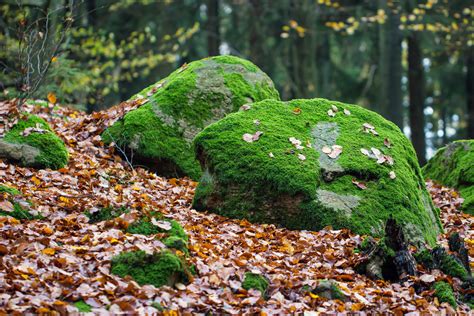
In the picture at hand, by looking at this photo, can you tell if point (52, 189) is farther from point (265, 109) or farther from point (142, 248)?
point (265, 109)

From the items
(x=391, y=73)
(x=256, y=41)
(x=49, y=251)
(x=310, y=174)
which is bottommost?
(x=49, y=251)

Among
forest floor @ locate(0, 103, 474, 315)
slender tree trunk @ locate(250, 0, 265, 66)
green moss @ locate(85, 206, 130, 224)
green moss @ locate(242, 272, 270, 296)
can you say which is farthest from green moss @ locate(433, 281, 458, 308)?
slender tree trunk @ locate(250, 0, 265, 66)

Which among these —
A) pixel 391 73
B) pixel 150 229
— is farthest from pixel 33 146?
pixel 391 73

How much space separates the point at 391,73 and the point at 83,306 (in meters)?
13.0

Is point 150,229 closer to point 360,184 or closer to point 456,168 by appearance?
point 360,184

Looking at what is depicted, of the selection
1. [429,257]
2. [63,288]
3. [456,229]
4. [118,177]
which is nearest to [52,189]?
[118,177]

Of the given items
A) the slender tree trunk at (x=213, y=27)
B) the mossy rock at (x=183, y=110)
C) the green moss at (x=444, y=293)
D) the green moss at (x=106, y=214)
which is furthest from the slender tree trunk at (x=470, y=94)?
the green moss at (x=106, y=214)

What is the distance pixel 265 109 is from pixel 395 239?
2.98 metres

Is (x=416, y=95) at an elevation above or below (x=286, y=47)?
below

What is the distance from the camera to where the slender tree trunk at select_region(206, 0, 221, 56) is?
2020cm

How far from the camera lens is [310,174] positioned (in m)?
7.09

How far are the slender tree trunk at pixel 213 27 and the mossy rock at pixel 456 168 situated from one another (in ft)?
36.2

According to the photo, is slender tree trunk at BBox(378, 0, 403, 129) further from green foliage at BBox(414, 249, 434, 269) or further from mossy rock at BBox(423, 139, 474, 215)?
green foliage at BBox(414, 249, 434, 269)

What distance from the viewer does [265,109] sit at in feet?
26.4
